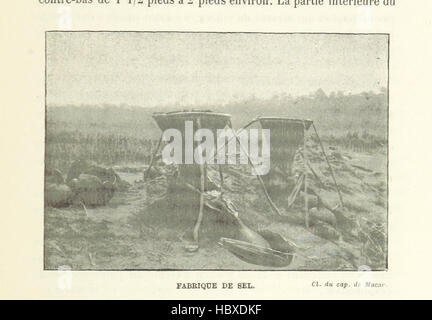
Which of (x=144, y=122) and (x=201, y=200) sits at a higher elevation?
(x=144, y=122)

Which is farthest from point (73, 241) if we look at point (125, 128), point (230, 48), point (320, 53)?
point (320, 53)

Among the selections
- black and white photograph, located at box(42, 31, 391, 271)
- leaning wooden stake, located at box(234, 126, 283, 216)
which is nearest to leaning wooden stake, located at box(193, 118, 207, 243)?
black and white photograph, located at box(42, 31, 391, 271)

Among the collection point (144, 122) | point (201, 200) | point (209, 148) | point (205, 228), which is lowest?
point (205, 228)

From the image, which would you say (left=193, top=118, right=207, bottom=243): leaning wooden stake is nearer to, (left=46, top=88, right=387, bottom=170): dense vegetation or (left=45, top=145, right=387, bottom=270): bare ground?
(left=45, top=145, right=387, bottom=270): bare ground

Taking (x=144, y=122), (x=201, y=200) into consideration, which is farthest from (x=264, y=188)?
(x=144, y=122)

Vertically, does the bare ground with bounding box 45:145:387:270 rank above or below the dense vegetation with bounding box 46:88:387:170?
below

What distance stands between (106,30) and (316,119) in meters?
1.65

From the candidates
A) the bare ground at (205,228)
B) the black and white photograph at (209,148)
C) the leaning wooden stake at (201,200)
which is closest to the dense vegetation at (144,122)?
the black and white photograph at (209,148)

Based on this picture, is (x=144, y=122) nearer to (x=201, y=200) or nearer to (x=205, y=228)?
(x=201, y=200)

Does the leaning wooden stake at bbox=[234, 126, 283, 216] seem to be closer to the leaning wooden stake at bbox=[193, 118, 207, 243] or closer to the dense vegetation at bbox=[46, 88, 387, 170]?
the dense vegetation at bbox=[46, 88, 387, 170]

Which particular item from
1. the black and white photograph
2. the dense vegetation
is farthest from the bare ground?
the dense vegetation

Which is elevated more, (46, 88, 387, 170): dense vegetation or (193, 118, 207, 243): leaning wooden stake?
(46, 88, 387, 170): dense vegetation

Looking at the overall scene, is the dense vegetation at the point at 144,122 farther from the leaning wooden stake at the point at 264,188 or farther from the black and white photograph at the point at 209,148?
the leaning wooden stake at the point at 264,188

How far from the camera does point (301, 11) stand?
14.6 feet
